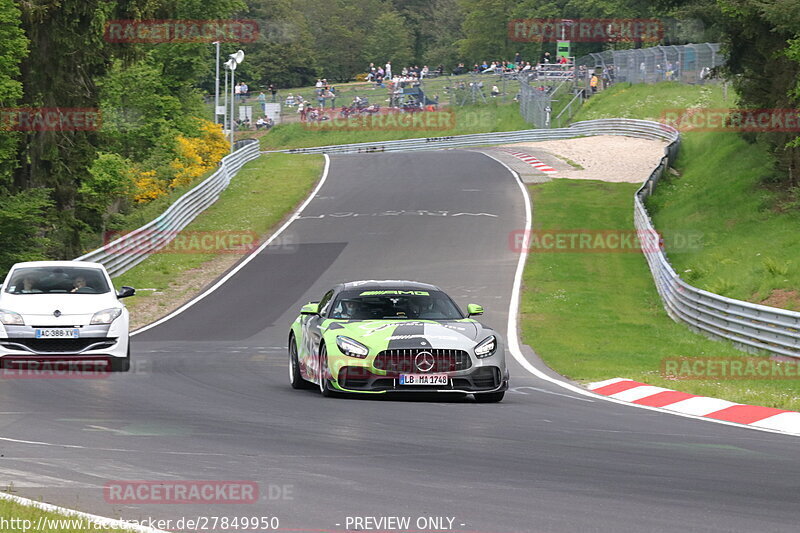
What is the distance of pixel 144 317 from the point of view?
27.2 meters

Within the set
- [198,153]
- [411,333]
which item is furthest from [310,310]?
[198,153]

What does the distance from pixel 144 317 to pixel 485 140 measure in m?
49.4

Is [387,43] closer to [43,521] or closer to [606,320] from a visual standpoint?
[606,320]

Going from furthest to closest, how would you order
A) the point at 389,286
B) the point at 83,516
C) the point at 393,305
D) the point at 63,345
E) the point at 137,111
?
the point at 137,111, the point at 63,345, the point at 389,286, the point at 393,305, the point at 83,516

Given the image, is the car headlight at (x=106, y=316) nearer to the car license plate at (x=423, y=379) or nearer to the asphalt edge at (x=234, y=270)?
the car license plate at (x=423, y=379)

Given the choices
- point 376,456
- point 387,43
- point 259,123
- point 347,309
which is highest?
point 387,43

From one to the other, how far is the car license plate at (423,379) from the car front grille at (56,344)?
529 centimetres

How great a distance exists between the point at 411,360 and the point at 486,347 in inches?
33.1

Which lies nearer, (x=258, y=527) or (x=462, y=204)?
(x=258, y=527)

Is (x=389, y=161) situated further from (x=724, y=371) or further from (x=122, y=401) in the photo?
(x=122, y=401)

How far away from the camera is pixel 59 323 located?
15875mm

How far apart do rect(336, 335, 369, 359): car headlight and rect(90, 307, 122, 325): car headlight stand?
468cm

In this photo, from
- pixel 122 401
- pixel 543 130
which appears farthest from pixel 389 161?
pixel 122 401

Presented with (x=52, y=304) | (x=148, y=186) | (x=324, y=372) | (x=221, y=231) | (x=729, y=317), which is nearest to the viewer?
(x=324, y=372)
